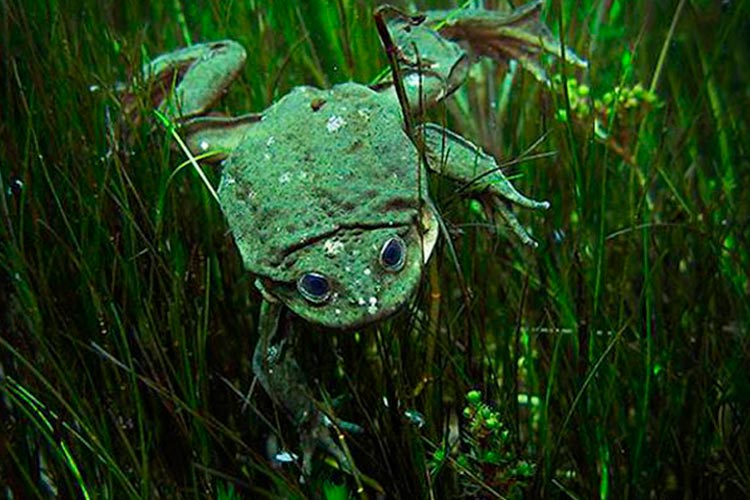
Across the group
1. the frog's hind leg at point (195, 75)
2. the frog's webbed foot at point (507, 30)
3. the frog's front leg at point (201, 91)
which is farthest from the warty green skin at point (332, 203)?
the frog's webbed foot at point (507, 30)

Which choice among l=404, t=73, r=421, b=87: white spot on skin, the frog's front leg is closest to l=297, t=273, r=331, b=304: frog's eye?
the frog's front leg

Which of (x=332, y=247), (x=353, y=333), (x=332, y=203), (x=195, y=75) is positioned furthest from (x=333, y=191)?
(x=195, y=75)

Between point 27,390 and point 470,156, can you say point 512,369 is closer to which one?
point 470,156

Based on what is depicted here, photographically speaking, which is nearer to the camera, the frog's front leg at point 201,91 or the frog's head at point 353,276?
the frog's head at point 353,276

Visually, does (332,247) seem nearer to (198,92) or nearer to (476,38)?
(198,92)

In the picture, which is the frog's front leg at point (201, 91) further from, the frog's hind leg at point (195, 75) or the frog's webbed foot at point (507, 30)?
the frog's webbed foot at point (507, 30)

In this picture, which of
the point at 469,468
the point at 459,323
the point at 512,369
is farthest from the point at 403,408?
the point at 459,323
